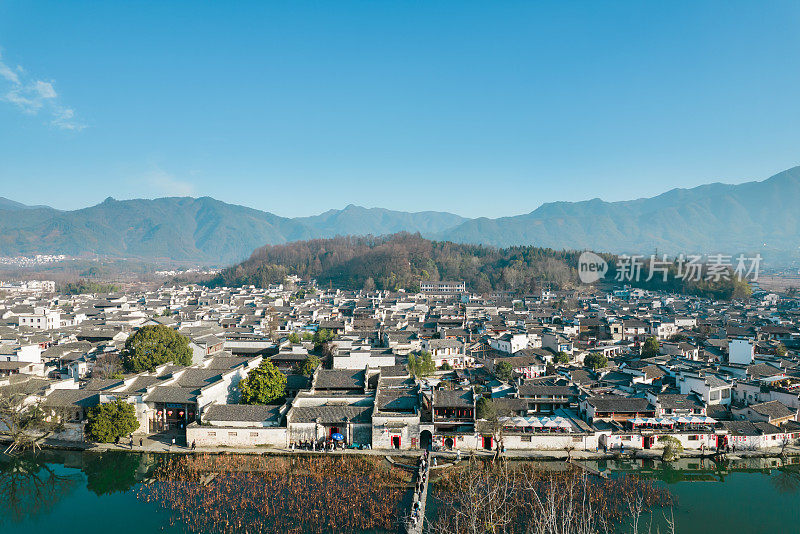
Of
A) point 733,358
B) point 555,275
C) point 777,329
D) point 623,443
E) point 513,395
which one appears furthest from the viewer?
point 555,275

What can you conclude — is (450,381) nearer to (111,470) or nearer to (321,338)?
(321,338)

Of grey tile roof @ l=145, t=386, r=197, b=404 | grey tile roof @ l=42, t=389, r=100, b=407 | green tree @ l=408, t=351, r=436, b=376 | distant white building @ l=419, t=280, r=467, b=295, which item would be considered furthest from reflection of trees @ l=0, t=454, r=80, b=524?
distant white building @ l=419, t=280, r=467, b=295

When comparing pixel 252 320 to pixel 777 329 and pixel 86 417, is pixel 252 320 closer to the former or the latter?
pixel 86 417

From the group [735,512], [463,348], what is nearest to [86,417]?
[463,348]

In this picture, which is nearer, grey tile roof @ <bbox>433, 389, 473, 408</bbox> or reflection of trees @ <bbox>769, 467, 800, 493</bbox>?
reflection of trees @ <bbox>769, 467, 800, 493</bbox>

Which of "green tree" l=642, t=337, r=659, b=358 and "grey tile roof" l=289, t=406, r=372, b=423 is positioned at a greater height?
"green tree" l=642, t=337, r=659, b=358

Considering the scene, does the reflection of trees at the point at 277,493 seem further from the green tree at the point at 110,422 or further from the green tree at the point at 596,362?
the green tree at the point at 596,362

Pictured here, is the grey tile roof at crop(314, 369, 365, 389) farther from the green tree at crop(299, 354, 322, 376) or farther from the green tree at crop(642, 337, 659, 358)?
the green tree at crop(642, 337, 659, 358)
